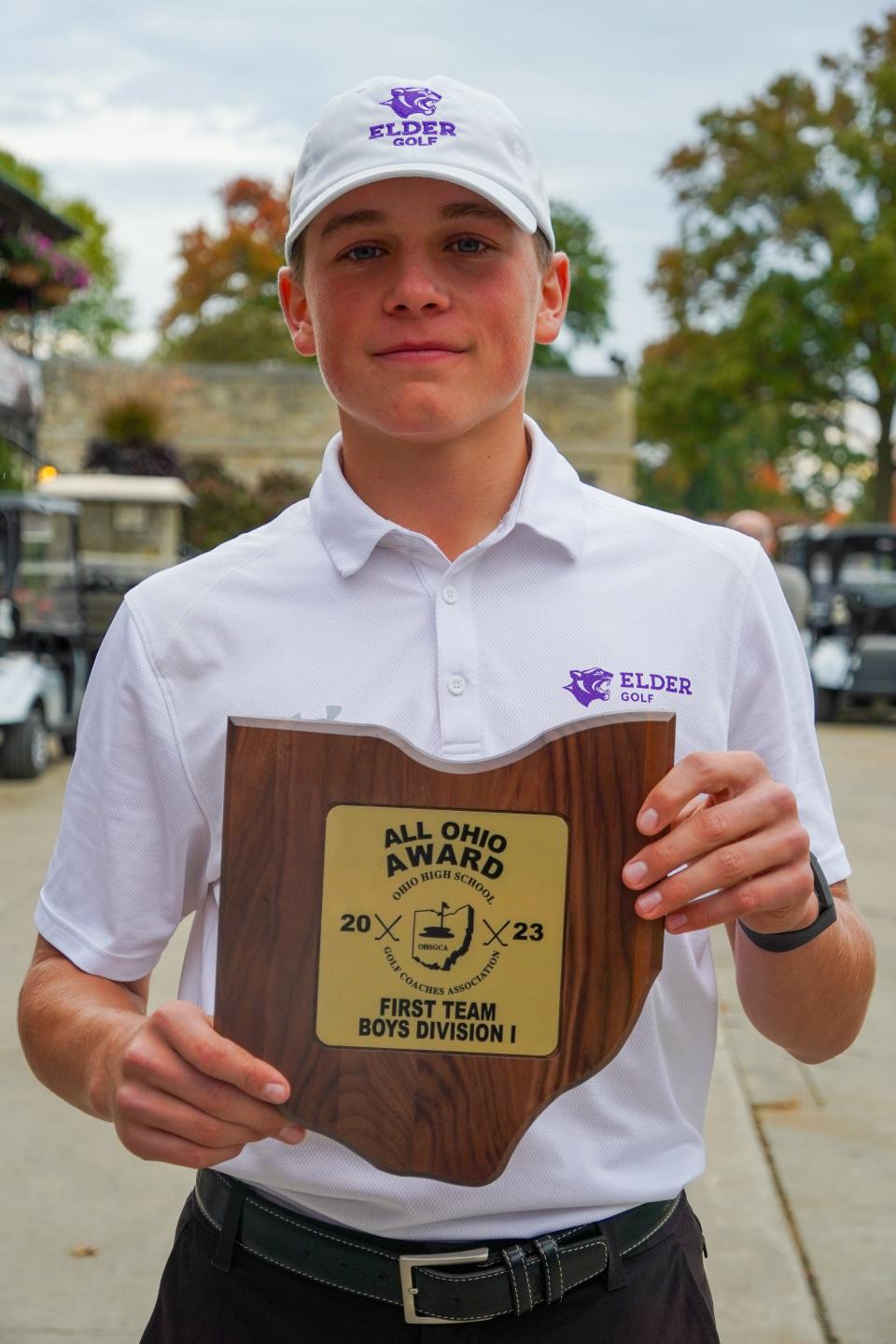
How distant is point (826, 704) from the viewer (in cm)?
1639

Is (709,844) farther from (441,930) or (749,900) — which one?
(441,930)

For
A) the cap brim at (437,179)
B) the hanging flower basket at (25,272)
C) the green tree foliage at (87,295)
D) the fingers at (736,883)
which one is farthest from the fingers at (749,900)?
the green tree foliage at (87,295)

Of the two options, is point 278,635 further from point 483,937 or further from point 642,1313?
point 642,1313

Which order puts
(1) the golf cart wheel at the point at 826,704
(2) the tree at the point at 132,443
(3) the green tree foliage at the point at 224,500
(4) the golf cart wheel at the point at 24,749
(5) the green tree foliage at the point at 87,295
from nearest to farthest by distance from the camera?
1. (4) the golf cart wheel at the point at 24,749
2. (1) the golf cart wheel at the point at 826,704
3. (2) the tree at the point at 132,443
4. (3) the green tree foliage at the point at 224,500
5. (5) the green tree foliage at the point at 87,295

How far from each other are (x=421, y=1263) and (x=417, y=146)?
3.56 ft

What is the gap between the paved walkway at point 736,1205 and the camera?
3406mm

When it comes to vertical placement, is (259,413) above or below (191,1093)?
above

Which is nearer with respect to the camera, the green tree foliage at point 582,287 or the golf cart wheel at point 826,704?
the golf cart wheel at point 826,704

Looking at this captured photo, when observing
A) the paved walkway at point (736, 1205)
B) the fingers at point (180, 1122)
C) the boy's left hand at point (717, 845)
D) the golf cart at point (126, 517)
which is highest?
the golf cart at point (126, 517)

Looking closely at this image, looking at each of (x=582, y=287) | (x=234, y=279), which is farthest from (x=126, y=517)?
(x=582, y=287)

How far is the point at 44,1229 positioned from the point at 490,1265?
8.31 feet

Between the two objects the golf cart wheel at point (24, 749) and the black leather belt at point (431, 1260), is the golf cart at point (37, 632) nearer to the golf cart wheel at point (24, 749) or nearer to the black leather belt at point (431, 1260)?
the golf cart wheel at point (24, 749)

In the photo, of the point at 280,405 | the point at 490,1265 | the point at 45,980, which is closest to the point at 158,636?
the point at 45,980

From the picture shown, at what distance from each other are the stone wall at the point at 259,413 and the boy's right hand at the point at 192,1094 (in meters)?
33.4
